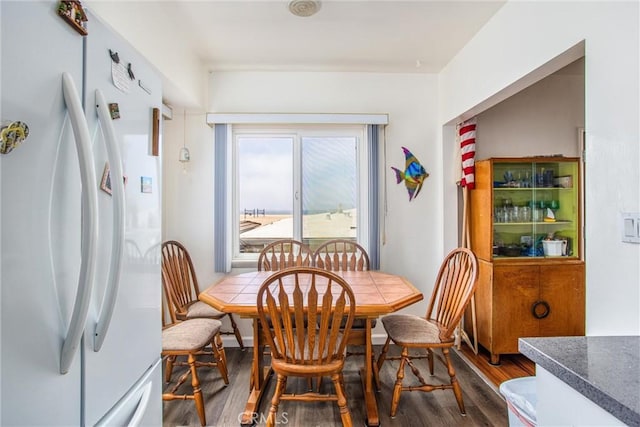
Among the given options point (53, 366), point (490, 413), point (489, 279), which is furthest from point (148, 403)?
point (489, 279)

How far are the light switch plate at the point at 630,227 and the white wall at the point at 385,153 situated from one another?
184 cm

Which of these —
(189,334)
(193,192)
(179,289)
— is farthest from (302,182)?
(189,334)

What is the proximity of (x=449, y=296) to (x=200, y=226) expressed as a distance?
7.37 ft

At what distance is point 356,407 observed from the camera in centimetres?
198

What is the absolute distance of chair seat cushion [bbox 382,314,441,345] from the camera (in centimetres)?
192

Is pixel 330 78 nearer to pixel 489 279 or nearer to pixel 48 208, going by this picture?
pixel 489 279

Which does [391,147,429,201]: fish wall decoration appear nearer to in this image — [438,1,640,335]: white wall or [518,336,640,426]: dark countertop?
[438,1,640,335]: white wall

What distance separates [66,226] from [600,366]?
131 cm

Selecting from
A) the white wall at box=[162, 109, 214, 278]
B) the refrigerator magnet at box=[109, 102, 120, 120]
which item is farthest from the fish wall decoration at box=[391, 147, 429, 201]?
the refrigerator magnet at box=[109, 102, 120, 120]

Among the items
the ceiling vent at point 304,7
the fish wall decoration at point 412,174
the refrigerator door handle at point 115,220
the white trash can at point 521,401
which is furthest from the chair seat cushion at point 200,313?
the ceiling vent at point 304,7

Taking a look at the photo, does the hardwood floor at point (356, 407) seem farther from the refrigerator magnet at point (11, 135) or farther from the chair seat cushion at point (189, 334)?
the refrigerator magnet at point (11, 135)

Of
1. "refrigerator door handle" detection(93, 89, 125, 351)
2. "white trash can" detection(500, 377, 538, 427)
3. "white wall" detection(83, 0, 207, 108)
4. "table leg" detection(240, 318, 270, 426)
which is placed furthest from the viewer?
"table leg" detection(240, 318, 270, 426)

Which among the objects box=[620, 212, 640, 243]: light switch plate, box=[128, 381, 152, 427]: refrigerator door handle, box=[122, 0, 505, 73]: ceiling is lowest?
box=[128, 381, 152, 427]: refrigerator door handle

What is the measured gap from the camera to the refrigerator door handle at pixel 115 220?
0.80 m
